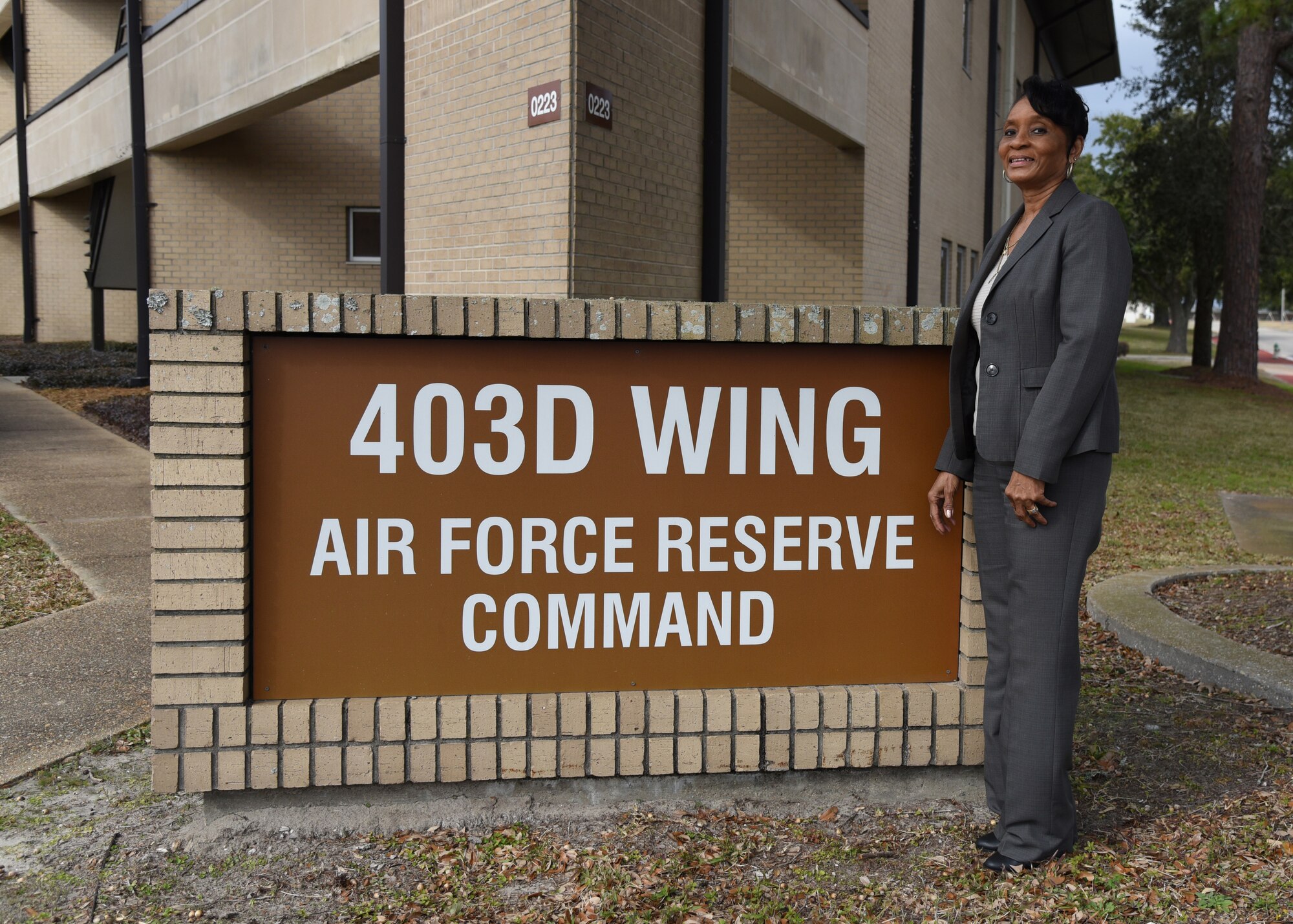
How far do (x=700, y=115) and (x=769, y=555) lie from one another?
656 centimetres

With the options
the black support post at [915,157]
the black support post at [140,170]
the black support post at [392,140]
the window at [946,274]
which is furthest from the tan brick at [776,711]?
the window at [946,274]

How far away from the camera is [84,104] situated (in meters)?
20.3

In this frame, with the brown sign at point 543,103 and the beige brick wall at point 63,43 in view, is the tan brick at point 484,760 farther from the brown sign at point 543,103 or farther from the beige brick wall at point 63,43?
the beige brick wall at point 63,43

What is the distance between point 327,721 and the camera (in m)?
3.14

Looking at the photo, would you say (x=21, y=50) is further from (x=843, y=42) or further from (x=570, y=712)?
(x=570, y=712)

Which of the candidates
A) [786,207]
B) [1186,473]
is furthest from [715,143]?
[1186,473]

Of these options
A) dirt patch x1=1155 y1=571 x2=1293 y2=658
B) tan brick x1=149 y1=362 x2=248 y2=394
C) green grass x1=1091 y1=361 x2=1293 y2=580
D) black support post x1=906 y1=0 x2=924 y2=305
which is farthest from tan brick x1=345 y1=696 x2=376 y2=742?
black support post x1=906 y1=0 x2=924 y2=305

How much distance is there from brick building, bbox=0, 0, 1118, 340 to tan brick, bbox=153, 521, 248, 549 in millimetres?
4633

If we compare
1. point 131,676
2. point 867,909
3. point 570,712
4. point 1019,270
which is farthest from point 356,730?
point 1019,270

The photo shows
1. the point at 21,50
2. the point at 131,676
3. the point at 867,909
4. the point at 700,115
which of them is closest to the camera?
the point at 867,909

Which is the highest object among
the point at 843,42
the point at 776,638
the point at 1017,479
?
the point at 843,42

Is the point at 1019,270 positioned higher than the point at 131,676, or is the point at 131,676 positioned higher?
the point at 1019,270

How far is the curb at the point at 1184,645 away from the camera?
441 cm

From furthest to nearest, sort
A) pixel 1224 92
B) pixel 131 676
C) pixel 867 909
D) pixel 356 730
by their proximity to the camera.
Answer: pixel 1224 92, pixel 131 676, pixel 356 730, pixel 867 909
